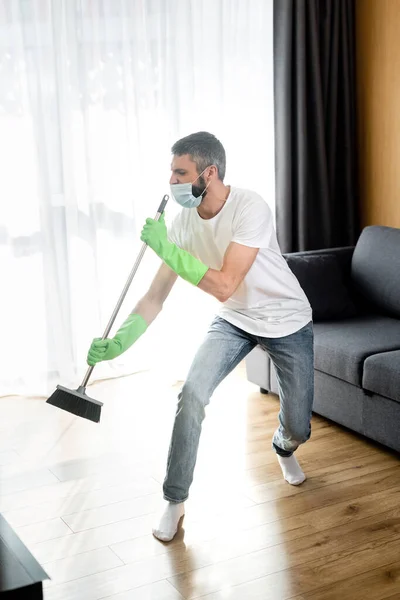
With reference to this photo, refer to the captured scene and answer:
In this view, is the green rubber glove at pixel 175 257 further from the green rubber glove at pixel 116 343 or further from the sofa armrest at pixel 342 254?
the sofa armrest at pixel 342 254

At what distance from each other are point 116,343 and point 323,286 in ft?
4.74

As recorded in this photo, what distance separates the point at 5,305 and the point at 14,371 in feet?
1.15

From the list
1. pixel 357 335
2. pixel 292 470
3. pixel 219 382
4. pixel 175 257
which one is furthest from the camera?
pixel 357 335

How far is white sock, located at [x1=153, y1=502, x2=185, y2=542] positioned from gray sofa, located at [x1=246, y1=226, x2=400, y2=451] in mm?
964

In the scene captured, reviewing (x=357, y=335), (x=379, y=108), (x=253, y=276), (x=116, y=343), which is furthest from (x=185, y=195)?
(x=379, y=108)

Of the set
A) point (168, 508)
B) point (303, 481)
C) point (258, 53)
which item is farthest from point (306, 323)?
point (258, 53)

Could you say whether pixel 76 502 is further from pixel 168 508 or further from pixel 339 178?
pixel 339 178

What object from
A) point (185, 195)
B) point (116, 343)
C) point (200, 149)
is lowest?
point (116, 343)

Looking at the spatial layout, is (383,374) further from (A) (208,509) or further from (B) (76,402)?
(B) (76,402)

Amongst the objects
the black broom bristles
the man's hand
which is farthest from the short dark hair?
the black broom bristles

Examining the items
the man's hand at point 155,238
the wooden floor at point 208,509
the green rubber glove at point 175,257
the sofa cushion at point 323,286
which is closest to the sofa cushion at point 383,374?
the wooden floor at point 208,509

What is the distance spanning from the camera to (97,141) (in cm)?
423

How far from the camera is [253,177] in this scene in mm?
4660

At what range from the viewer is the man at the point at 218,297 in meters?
2.67
